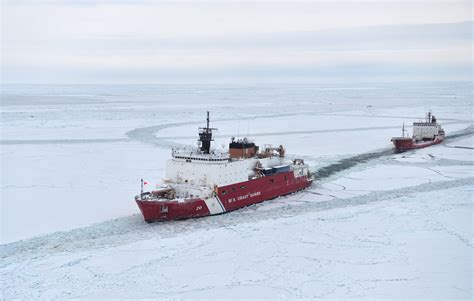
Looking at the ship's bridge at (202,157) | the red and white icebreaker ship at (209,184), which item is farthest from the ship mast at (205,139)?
the ship's bridge at (202,157)

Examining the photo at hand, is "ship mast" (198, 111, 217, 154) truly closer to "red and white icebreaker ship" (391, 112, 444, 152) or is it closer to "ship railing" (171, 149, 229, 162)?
"ship railing" (171, 149, 229, 162)

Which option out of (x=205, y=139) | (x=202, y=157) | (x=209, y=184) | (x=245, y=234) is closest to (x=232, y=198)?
(x=209, y=184)

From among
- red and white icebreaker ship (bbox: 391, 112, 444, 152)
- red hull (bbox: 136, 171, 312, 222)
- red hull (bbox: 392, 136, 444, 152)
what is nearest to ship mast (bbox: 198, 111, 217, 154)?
red hull (bbox: 136, 171, 312, 222)

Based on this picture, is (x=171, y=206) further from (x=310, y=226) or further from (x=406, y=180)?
(x=406, y=180)

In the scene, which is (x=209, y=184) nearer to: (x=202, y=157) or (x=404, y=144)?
(x=202, y=157)

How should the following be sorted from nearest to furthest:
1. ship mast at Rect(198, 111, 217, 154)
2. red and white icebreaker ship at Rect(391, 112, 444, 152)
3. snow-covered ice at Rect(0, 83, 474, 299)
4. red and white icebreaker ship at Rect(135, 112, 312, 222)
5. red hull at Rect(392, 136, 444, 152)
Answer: snow-covered ice at Rect(0, 83, 474, 299) < red and white icebreaker ship at Rect(135, 112, 312, 222) < ship mast at Rect(198, 111, 217, 154) < red hull at Rect(392, 136, 444, 152) < red and white icebreaker ship at Rect(391, 112, 444, 152)

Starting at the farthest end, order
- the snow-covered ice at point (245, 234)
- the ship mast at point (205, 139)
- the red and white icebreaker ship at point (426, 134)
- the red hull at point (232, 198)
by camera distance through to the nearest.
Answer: the red and white icebreaker ship at point (426, 134)
the ship mast at point (205, 139)
the red hull at point (232, 198)
the snow-covered ice at point (245, 234)

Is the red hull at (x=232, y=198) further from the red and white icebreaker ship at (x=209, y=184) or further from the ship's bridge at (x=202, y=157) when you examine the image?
the ship's bridge at (x=202, y=157)

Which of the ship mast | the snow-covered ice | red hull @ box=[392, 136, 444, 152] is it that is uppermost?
the ship mast
